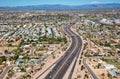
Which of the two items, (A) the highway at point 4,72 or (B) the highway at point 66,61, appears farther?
(B) the highway at point 66,61

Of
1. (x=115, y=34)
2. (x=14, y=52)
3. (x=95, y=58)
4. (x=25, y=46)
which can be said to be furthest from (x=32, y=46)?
(x=115, y=34)

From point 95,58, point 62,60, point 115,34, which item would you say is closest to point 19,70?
point 62,60

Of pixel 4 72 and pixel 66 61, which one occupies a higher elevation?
pixel 4 72

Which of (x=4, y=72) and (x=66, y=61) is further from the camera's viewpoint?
(x=66, y=61)

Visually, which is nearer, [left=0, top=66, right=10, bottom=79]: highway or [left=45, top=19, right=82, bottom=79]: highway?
[left=0, top=66, right=10, bottom=79]: highway

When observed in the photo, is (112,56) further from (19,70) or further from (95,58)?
(19,70)

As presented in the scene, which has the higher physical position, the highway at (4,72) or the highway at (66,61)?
the highway at (4,72)

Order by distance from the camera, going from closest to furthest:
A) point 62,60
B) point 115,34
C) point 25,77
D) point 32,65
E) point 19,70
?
point 25,77 → point 19,70 → point 32,65 → point 62,60 → point 115,34

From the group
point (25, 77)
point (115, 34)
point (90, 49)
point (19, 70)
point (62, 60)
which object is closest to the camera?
point (25, 77)

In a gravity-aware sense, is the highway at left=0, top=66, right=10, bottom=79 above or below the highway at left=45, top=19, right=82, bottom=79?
above

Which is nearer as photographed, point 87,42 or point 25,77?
point 25,77
